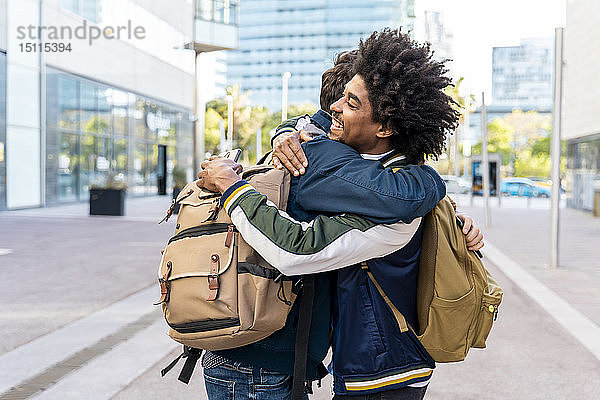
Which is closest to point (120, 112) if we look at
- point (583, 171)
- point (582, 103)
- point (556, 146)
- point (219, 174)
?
point (582, 103)

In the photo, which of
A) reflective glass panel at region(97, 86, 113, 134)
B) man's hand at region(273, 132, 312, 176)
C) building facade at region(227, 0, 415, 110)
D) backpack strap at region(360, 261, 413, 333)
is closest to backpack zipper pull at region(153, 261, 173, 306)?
man's hand at region(273, 132, 312, 176)

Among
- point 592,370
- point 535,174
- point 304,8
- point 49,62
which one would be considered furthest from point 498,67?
point 592,370

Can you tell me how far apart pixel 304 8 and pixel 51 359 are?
12557 cm

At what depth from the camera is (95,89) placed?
27875 millimetres

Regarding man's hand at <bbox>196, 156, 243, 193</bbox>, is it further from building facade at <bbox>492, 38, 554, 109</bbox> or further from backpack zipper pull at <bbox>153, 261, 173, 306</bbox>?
building facade at <bbox>492, 38, 554, 109</bbox>

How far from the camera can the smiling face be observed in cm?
185

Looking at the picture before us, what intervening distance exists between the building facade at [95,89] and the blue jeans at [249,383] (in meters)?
19.4

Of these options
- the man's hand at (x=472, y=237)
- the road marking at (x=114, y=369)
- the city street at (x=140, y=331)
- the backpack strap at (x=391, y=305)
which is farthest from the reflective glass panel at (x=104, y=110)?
the backpack strap at (x=391, y=305)

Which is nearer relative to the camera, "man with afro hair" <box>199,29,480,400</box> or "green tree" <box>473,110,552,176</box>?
"man with afro hair" <box>199,29,480,400</box>

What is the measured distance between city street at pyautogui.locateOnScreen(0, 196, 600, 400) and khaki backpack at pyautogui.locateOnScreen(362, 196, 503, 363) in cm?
268

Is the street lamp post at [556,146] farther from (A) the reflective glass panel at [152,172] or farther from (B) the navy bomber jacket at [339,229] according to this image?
(A) the reflective glass panel at [152,172]

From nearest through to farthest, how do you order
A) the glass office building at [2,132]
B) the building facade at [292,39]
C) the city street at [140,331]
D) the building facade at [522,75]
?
the city street at [140,331] < the glass office building at [2,132] < the building facade at [292,39] < the building facade at [522,75]

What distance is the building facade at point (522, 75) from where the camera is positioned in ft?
516

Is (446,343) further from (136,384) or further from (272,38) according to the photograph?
(272,38)
